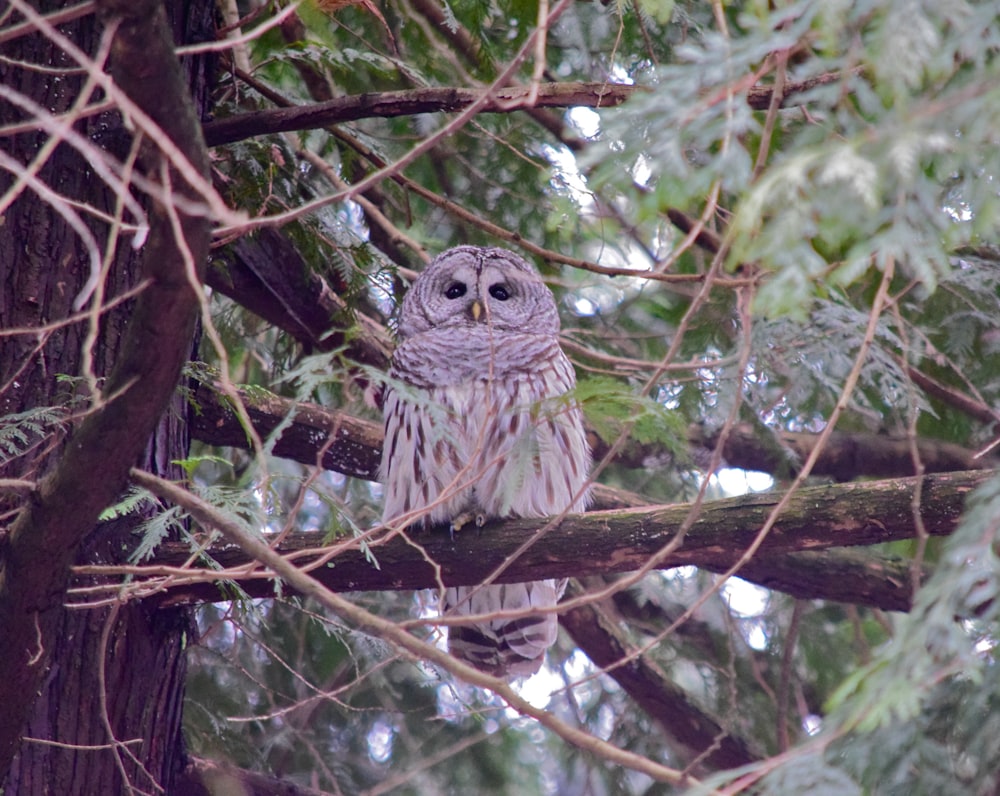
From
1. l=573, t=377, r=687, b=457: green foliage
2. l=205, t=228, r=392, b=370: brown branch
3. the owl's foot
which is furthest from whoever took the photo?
l=205, t=228, r=392, b=370: brown branch

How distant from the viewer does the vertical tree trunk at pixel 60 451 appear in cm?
299

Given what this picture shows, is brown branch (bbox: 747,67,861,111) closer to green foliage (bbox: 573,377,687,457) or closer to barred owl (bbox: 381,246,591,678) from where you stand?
green foliage (bbox: 573,377,687,457)

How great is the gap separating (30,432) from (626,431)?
67.4 inches

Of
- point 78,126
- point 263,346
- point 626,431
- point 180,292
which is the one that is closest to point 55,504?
point 180,292

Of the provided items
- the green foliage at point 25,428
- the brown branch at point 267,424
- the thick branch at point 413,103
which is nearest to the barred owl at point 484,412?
the brown branch at point 267,424

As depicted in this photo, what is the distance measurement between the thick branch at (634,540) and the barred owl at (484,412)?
0.67 meters

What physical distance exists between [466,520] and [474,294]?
132 cm

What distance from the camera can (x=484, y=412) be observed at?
4246mm

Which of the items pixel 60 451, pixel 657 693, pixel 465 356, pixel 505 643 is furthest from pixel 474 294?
pixel 60 451

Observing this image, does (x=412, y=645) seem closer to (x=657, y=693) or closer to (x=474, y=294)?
(x=657, y=693)

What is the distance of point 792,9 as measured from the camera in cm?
166

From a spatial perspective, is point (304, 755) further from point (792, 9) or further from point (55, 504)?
point (792, 9)

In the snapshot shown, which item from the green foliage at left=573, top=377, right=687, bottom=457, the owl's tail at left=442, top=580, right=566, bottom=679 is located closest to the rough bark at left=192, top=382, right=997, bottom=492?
the owl's tail at left=442, top=580, right=566, bottom=679

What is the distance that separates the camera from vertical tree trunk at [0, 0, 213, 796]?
2994 millimetres
